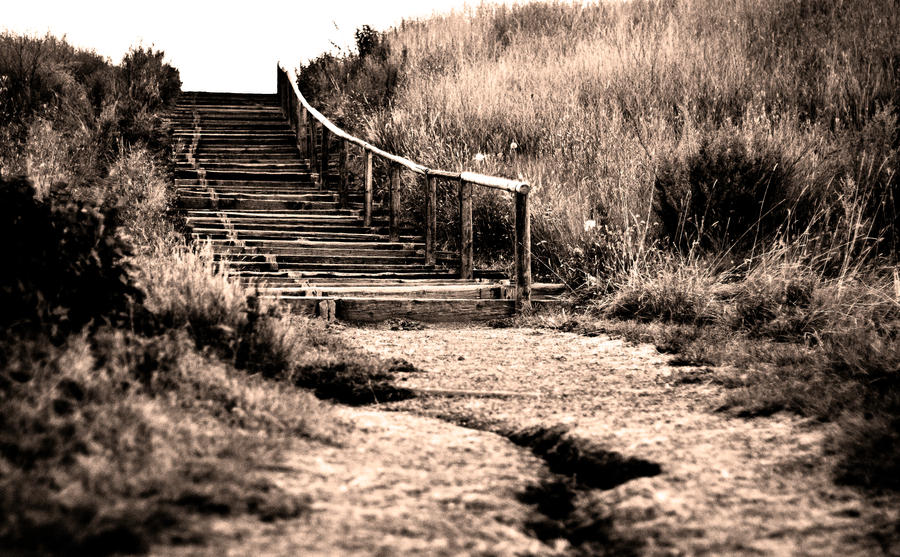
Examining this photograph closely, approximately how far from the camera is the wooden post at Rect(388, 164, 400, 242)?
1098 centimetres

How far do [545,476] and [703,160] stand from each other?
6203 mm

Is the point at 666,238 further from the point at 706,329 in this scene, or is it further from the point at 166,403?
the point at 166,403

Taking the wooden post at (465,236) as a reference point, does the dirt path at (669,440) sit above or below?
below

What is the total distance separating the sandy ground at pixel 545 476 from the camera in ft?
9.37

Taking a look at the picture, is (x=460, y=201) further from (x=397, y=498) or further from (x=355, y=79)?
(x=355, y=79)

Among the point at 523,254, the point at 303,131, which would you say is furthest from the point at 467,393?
the point at 303,131

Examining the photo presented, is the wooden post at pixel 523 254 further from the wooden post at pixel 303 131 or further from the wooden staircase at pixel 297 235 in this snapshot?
the wooden post at pixel 303 131

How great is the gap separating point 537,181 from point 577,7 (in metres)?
10.1

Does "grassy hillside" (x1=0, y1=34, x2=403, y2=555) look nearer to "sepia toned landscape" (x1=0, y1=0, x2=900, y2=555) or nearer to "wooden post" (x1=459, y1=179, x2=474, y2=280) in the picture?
"sepia toned landscape" (x1=0, y1=0, x2=900, y2=555)

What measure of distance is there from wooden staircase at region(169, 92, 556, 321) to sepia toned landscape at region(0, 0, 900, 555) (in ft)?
0.14

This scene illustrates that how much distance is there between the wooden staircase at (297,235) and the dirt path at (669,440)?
1209 millimetres

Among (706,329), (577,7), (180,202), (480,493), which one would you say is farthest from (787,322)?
(577,7)

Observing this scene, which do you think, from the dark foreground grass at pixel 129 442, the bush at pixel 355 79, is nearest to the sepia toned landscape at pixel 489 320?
the dark foreground grass at pixel 129 442

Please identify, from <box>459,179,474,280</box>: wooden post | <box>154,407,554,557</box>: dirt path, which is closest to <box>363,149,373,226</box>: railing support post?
<box>459,179,474,280</box>: wooden post
